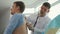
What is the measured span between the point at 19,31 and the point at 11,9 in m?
0.33

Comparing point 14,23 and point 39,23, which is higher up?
point 14,23

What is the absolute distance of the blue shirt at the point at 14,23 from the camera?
164 centimetres

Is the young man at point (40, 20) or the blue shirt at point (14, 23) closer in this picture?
the blue shirt at point (14, 23)

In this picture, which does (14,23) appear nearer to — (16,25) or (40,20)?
(16,25)

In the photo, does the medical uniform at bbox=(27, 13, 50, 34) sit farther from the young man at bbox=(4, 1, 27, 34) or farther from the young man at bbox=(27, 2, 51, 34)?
the young man at bbox=(4, 1, 27, 34)

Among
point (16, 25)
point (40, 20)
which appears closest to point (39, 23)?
point (40, 20)

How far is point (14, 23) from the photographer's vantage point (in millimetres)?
1641

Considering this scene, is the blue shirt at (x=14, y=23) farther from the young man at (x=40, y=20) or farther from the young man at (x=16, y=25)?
the young man at (x=40, y=20)

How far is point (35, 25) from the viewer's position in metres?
2.33

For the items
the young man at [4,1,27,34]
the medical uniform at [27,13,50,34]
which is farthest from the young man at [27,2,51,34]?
the young man at [4,1,27,34]

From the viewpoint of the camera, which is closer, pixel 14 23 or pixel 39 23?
pixel 14 23

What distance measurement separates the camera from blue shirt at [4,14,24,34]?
5.37ft

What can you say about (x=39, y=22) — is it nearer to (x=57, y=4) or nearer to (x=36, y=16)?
(x=36, y=16)

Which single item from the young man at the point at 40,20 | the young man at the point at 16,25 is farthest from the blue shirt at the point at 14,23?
the young man at the point at 40,20
